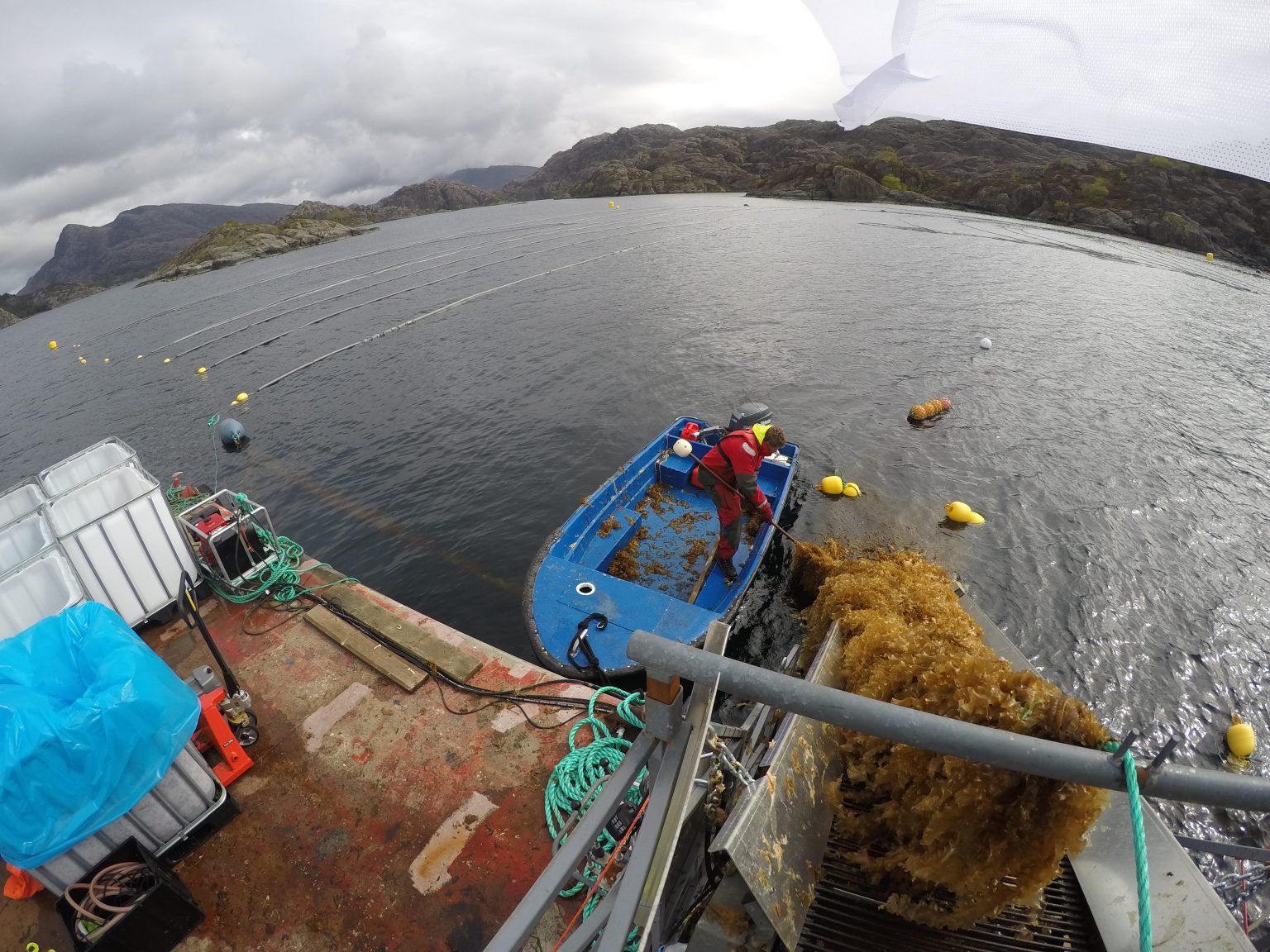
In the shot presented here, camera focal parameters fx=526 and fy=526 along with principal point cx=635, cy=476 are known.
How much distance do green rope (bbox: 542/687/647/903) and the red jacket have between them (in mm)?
4708

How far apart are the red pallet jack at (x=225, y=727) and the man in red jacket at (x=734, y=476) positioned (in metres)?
6.86

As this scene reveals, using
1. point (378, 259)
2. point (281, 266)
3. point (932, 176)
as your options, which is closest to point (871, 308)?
point (378, 259)

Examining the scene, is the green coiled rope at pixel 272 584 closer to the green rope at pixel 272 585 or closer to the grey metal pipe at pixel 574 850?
the green rope at pixel 272 585

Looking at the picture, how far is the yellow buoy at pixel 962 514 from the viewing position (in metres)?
12.8

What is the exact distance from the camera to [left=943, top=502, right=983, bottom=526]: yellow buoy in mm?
12797

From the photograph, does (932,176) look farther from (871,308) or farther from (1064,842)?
(1064,842)

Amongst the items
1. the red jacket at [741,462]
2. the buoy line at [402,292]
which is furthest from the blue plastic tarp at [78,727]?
the buoy line at [402,292]

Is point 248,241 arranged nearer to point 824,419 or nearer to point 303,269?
point 303,269

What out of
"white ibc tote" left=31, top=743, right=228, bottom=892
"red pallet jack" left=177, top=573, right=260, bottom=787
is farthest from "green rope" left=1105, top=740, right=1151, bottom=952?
"red pallet jack" left=177, top=573, right=260, bottom=787

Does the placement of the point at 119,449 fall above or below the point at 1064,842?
above

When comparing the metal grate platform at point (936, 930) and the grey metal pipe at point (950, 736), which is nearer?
the grey metal pipe at point (950, 736)

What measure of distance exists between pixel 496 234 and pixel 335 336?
155 feet

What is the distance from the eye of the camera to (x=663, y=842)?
203cm

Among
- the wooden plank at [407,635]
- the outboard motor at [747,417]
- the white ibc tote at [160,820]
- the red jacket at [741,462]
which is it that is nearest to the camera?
the white ibc tote at [160,820]
